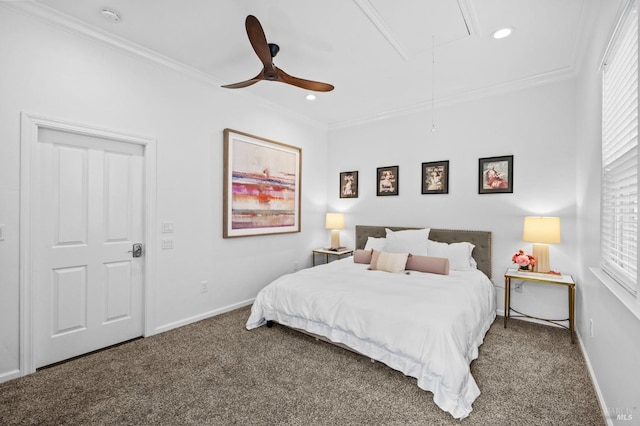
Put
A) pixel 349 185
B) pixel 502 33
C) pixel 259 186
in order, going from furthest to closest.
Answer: pixel 349 185 < pixel 259 186 < pixel 502 33

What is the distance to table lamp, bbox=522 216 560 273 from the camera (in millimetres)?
3043

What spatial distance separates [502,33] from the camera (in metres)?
2.56

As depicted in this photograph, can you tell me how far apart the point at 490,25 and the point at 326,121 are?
2991 millimetres

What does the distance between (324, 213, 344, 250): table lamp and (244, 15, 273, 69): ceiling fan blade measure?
285cm

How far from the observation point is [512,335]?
3.04 meters

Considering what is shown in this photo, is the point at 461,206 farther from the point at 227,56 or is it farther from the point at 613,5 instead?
the point at 227,56

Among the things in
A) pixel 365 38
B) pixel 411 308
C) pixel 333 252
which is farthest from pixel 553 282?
pixel 365 38

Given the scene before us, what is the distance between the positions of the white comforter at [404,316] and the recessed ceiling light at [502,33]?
2311 mm

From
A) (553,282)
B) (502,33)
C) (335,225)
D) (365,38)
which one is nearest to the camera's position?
(502,33)

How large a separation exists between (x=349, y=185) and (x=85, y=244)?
12.0 feet

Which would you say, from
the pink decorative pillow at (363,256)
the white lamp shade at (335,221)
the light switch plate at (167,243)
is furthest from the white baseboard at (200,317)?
the white lamp shade at (335,221)

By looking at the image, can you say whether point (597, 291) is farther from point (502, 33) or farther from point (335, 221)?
point (335, 221)

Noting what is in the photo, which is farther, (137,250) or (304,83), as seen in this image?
(137,250)

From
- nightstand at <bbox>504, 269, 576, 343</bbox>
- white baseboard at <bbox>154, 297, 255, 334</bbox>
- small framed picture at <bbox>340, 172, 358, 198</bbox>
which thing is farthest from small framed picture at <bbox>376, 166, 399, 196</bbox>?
white baseboard at <bbox>154, 297, 255, 334</bbox>
